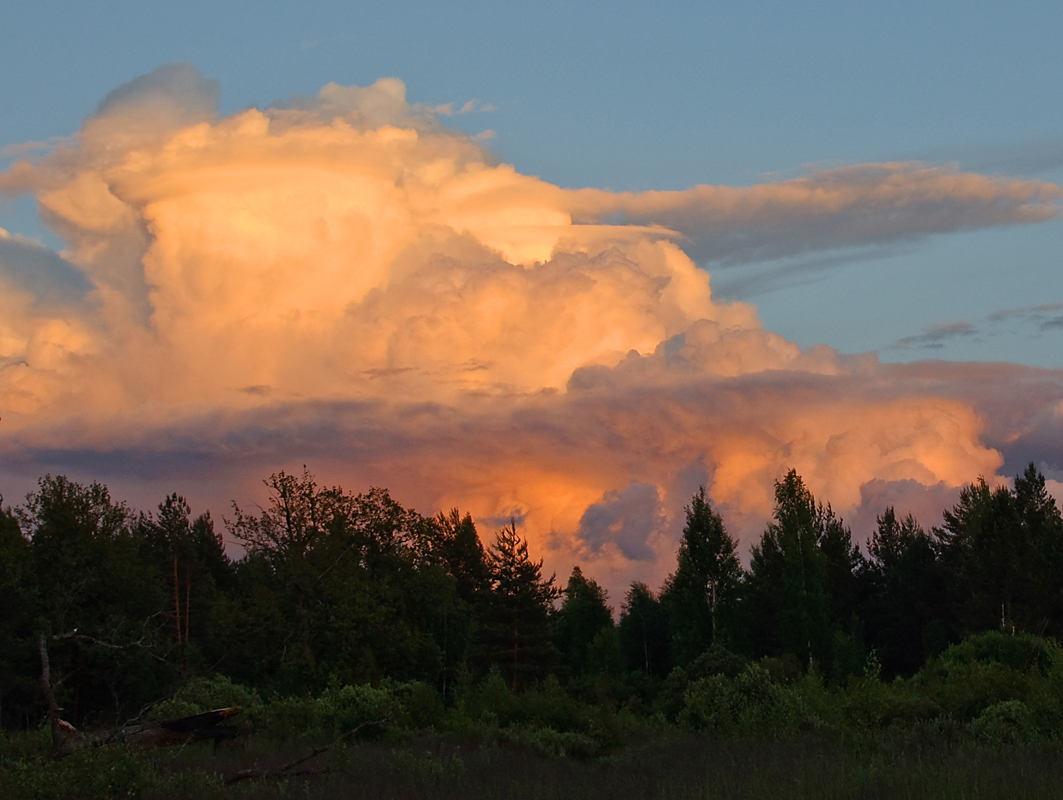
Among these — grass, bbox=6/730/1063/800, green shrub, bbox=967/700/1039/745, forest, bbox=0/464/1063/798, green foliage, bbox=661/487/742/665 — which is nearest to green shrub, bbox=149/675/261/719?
forest, bbox=0/464/1063/798

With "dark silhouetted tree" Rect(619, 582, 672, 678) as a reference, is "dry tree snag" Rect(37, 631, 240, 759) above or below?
above

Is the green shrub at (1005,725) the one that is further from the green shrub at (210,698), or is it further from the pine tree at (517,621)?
the pine tree at (517,621)

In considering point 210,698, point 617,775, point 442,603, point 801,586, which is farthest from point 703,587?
point 617,775

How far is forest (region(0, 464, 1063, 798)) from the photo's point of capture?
20.6m

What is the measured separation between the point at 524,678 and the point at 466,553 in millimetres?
28970

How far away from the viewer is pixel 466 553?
99.9 meters

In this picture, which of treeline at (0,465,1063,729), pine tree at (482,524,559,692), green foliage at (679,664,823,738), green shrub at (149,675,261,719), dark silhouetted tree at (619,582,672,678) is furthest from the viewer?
dark silhouetted tree at (619,582,672,678)

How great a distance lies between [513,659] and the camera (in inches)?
2815

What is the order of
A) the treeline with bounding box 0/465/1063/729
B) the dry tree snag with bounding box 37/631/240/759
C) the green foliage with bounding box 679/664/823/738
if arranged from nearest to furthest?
the dry tree snag with bounding box 37/631/240/759
the green foliage with bounding box 679/664/823/738
the treeline with bounding box 0/465/1063/729

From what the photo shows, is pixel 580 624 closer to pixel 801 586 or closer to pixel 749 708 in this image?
pixel 801 586

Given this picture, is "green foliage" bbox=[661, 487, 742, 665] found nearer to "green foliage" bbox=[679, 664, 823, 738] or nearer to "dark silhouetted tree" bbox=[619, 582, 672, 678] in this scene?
"dark silhouetted tree" bbox=[619, 582, 672, 678]

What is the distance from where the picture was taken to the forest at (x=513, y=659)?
20562 millimetres

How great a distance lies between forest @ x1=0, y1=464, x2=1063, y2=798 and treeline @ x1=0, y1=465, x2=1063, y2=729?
0.70 feet

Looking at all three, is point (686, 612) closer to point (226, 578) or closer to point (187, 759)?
point (226, 578)
